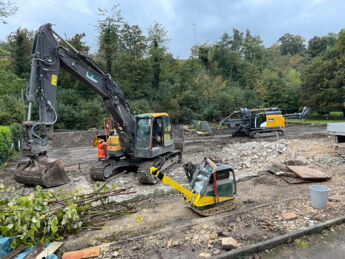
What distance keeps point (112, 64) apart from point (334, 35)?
5317cm

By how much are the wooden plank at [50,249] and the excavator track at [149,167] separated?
3.86 meters

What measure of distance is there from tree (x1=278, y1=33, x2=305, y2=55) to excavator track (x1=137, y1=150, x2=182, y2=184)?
78.9 m

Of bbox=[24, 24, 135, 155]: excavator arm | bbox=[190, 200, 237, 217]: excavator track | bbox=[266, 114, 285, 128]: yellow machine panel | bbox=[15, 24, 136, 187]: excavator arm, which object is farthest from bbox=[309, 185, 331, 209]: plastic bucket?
bbox=[266, 114, 285, 128]: yellow machine panel

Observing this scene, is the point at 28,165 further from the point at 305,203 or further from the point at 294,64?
the point at 294,64

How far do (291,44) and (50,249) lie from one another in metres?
87.6

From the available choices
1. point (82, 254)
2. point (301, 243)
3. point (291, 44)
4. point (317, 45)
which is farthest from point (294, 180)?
point (291, 44)

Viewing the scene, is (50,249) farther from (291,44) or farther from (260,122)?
(291,44)

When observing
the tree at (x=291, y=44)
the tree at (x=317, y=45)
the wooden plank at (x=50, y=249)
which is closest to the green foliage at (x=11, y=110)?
the wooden plank at (x=50, y=249)

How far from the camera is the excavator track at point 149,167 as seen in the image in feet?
26.3

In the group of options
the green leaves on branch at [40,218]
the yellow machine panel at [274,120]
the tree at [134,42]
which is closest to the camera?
the green leaves on branch at [40,218]

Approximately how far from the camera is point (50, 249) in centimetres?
411

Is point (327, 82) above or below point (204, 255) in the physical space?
above

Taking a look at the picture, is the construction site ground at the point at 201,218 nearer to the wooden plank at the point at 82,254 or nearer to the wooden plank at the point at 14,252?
the wooden plank at the point at 82,254

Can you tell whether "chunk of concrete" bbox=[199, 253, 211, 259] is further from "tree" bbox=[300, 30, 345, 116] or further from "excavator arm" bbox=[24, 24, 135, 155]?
"tree" bbox=[300, 30, 345, 116]
